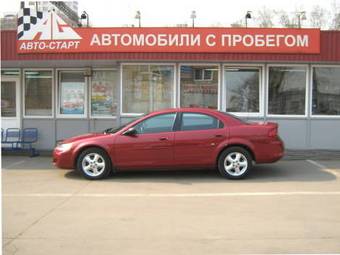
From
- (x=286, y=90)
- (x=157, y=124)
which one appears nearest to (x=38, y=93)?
(x=157, y=124)

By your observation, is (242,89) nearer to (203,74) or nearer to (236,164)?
(203,74)

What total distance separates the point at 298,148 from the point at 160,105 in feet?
13.3

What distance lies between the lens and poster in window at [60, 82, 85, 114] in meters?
15.2

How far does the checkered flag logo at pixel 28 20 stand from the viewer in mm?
13328

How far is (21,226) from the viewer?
6.67m

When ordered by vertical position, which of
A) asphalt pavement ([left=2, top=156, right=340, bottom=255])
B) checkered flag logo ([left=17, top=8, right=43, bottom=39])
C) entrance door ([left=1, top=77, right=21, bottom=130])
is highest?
checkered flag logo ([left=17, top=8, right=43, bottom=39])

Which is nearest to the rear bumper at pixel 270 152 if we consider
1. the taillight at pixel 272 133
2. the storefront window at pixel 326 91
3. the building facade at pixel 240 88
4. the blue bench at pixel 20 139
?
the taillight at pixel 272 133

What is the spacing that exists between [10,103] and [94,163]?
245 inches

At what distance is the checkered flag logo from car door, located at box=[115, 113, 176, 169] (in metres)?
5.05

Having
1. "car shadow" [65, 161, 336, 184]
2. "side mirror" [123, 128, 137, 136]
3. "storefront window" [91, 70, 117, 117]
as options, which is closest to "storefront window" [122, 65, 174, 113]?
"storefront window" [91, 70, 117, 117]

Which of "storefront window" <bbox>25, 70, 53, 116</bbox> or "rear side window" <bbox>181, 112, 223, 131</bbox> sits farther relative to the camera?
"storefront window" <bbox>25, 70, 53, 116</bbox>

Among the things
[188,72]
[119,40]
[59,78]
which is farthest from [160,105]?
[59,78]

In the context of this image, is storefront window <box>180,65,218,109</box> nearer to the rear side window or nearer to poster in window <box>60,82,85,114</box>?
Answer: poster in window <box>60,82,85,114</box>

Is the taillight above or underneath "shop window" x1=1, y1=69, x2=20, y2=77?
underneath
